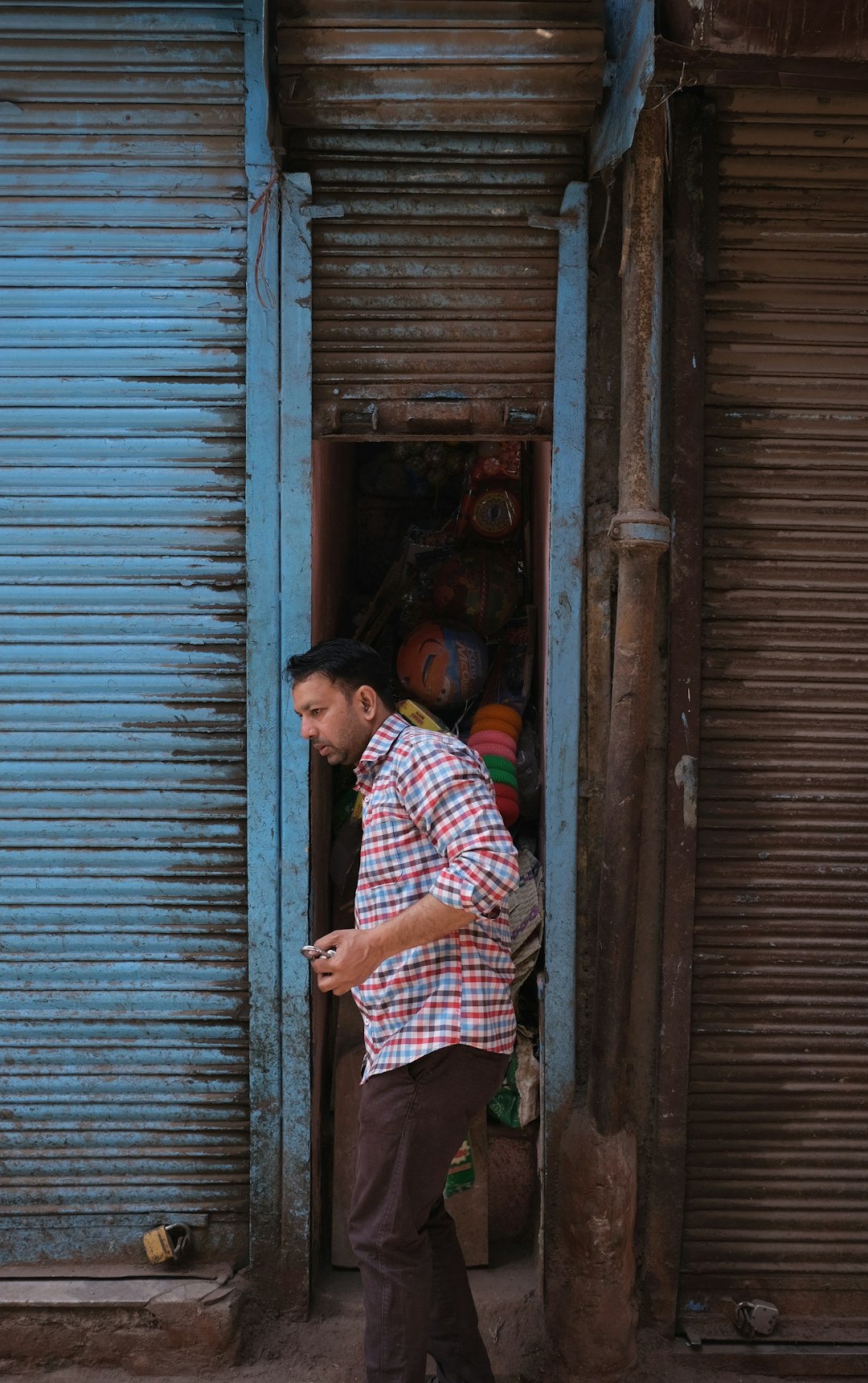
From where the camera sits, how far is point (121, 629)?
10.5 ft

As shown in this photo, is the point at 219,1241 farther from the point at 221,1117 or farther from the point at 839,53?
the point at 839,53

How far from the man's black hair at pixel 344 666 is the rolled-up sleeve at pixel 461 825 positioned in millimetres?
275

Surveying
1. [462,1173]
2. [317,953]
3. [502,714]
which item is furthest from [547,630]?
[462,1173]

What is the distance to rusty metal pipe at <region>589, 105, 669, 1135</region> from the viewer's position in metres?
2.88

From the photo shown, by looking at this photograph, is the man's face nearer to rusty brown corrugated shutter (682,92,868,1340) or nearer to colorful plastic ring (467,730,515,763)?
colorful plastic ring (467,730,515,763)

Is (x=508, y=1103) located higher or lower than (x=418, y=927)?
lower

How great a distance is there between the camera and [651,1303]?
320 centimetres

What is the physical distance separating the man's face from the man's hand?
1.68 ft

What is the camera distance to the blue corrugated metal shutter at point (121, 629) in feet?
10.2

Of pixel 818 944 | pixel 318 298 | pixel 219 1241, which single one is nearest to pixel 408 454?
pixel 318 298

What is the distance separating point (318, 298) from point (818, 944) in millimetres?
2472

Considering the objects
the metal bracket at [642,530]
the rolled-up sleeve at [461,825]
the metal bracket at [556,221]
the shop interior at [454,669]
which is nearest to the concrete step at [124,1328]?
the shop interior at [454,669]

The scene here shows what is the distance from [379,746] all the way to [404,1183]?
1027 mm

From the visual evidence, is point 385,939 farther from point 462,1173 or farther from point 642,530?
point 462,1173
